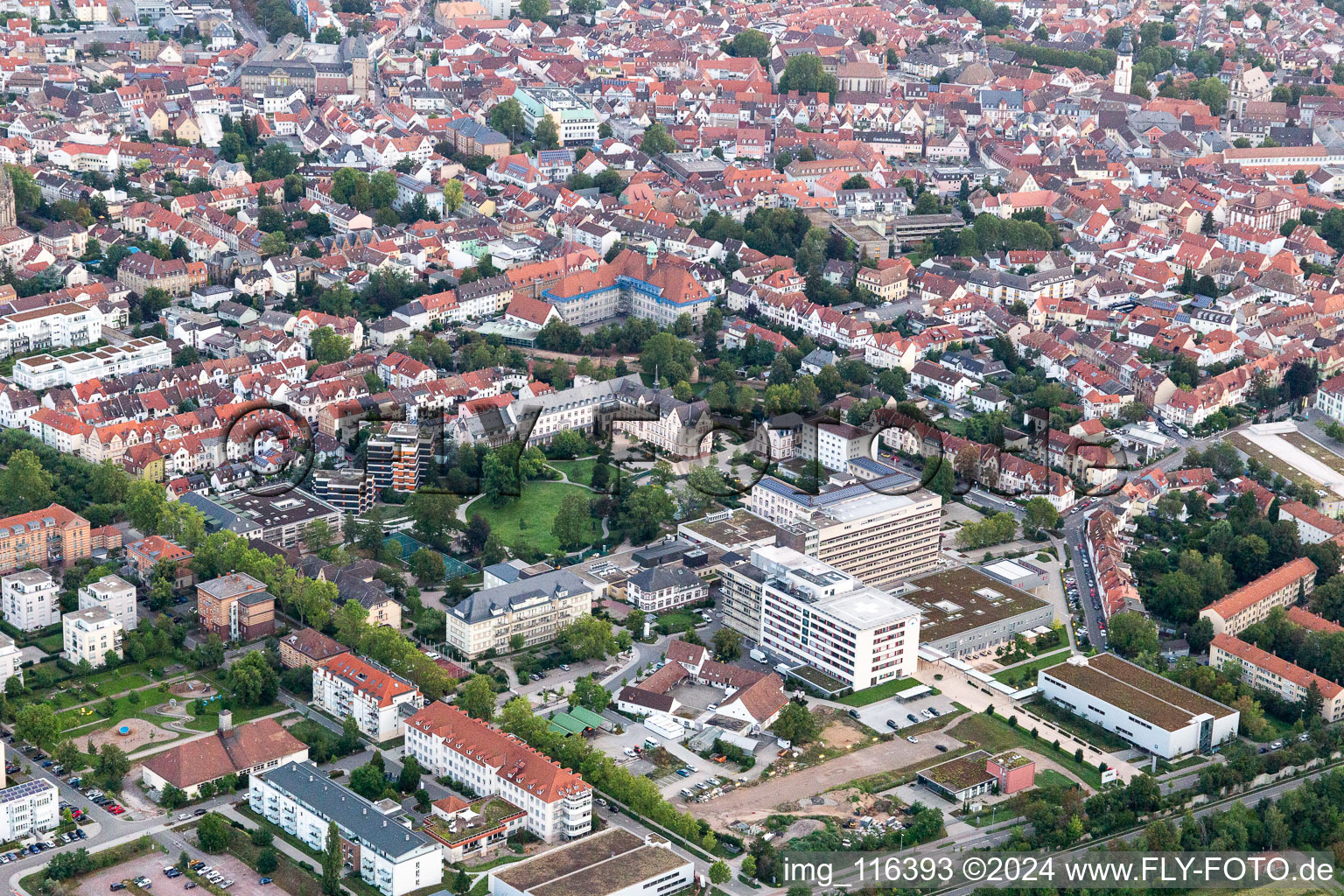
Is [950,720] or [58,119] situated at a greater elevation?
[58,119]

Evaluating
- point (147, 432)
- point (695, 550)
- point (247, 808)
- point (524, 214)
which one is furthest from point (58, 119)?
point (247, 808)

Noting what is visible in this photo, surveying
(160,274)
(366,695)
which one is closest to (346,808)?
(366,695)

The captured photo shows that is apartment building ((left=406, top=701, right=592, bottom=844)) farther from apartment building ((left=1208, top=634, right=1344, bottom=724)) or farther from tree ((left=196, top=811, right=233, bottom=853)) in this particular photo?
apartment building ((left=1208, top=634, right=1344, bottom=724))

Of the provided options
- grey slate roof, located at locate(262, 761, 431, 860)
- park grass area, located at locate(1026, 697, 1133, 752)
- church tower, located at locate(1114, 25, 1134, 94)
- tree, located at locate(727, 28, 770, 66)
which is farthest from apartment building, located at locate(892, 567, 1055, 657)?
tree, located at locate(727, 28, 770, 66)

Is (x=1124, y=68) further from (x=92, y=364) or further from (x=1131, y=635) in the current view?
(x=92, y=364)

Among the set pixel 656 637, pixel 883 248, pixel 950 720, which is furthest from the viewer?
pixel 883 248

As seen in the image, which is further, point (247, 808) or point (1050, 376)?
point (1050, 376)

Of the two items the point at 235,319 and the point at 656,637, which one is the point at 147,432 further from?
the point at 656,637
